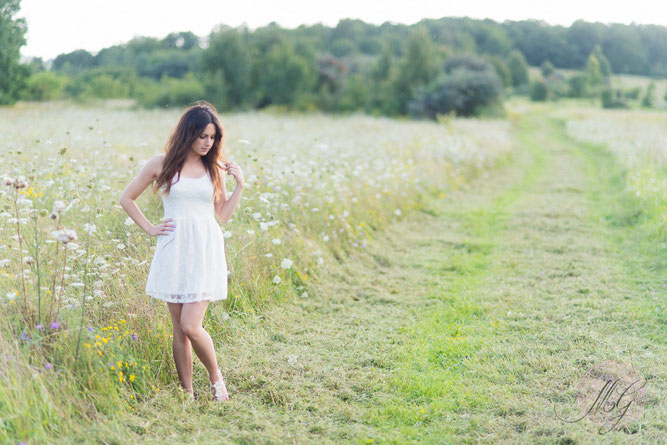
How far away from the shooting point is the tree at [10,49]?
13.8 m

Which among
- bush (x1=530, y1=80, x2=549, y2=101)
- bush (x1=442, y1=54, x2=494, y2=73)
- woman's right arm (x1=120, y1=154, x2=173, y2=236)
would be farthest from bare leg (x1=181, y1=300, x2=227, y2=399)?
bush (x1=530, y1=80, x2=549, y2=101)

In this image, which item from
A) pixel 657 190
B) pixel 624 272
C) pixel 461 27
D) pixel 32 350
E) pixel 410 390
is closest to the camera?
pixel 32 350

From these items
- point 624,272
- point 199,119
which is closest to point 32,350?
point 199,119

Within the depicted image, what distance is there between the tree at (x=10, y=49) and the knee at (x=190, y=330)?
47.7 feet

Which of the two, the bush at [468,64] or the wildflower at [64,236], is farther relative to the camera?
the bush at [468,64]

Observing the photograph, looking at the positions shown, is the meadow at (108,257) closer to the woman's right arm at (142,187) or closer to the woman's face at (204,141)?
the woman's right arm at (142,187)

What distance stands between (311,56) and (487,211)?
142 ft

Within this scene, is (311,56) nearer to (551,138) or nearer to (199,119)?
(551,138)

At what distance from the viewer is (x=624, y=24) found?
87.9m

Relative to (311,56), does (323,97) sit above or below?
below

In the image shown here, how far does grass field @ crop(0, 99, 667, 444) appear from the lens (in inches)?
129

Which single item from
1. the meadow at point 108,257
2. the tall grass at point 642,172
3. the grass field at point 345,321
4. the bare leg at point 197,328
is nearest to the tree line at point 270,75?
the meadow at point 108,257

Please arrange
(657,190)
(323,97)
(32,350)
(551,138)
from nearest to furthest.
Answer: (32,350), (657,190), (551,138), (323,97)

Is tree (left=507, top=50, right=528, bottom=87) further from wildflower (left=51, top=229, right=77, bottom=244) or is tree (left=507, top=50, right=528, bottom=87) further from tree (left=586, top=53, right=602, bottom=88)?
wildflower (left=51, top=229, right=77, bottom=244)
